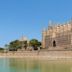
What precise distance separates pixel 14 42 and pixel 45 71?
67682mm

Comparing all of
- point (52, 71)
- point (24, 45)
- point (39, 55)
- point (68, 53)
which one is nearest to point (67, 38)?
point (39, 55)

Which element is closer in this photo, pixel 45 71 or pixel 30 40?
pixel 45 71

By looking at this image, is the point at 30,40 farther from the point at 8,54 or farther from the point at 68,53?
the point at 68,53

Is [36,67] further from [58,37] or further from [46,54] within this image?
[58,37]

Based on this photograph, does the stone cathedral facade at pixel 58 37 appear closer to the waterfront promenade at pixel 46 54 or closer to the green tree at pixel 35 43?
the waterfront promenade at pixel 46 54

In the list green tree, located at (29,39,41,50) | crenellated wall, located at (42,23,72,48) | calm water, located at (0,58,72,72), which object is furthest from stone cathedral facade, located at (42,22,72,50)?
calm water, located at (0,58,72,72)

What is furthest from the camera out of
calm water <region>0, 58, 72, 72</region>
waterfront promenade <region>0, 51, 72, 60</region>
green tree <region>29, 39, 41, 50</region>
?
green tree <region>29, 39, 41, 50</region>

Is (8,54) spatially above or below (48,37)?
below

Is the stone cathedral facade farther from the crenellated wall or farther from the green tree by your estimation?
the green tree

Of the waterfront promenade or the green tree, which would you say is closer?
the waterfront promenade

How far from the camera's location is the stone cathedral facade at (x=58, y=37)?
55781 millimetres

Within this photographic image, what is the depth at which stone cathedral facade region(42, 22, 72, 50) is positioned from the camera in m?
55.8

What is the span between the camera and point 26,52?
5709cm

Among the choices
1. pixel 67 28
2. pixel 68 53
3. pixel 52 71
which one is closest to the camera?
pixel 52 71
